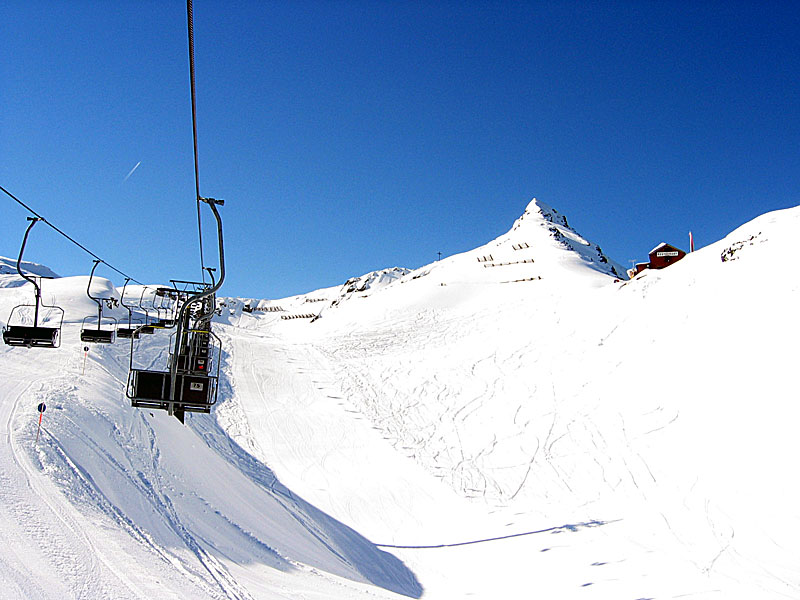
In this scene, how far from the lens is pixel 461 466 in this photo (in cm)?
1834

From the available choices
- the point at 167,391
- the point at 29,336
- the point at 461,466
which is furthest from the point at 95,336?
the point at 461,466

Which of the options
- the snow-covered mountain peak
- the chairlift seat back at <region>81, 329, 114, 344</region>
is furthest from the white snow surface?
the snow-covered mountain peak

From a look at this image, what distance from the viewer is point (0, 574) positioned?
250 inches

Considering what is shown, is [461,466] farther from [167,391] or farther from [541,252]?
[541,252]

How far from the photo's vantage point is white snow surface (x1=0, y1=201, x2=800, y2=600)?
29.7 feet

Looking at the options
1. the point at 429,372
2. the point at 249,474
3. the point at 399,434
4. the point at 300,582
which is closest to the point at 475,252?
the point at 429,372

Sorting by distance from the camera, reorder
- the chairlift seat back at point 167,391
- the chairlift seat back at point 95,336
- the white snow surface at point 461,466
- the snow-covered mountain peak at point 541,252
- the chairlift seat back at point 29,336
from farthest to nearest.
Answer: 1. the snow-covered mountain peak at point 541,252
2. the chairlift seat back at point 95,336
3. the chairlift seat back at point 29,336
4. the chairlift seat back at point 167,391
5. the white snow surface at point 461,466

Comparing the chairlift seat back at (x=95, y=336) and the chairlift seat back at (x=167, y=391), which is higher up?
the chairlift seat back at (x=95, y=336)

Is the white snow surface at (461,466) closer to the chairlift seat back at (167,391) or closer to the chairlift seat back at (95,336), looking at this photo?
the chairlift seat back at (95,336)

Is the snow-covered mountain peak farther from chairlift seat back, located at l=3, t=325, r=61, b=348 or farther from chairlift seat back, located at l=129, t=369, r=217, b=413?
chairlift seat back, located at l=129, t=369, r=217, b=413

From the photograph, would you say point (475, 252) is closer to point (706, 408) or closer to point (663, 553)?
point (706, 408)

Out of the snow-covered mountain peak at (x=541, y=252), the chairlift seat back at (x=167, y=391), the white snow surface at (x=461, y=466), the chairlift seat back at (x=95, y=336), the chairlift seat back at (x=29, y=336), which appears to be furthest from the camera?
the snow-covered mountain peak at (x=541, y=252)

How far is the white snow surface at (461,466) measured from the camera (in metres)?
9.04

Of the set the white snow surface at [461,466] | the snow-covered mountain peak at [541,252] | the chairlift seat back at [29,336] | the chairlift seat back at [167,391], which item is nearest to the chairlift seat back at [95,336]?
the white snow surface at [461,466]
